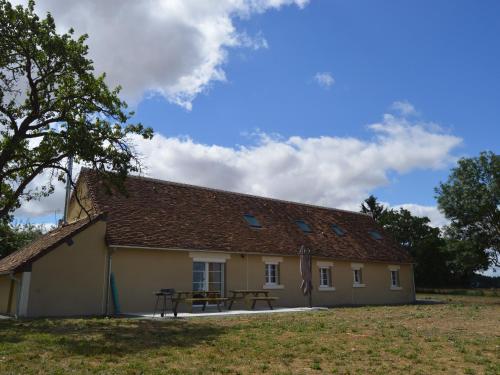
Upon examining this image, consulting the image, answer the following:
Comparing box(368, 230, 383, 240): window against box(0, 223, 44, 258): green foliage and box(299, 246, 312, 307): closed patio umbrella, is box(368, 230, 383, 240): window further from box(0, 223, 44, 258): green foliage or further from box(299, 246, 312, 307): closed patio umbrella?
box(0, 223, 44, 258): green foliage

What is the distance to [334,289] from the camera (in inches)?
943

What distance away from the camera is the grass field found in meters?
7.39

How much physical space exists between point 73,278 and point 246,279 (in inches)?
292

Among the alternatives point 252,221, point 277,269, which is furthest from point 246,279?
point 252,221

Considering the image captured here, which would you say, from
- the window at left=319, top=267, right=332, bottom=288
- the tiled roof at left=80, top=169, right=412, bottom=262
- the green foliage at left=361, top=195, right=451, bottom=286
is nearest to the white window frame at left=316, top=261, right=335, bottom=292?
the window at left=319, top=267, right=332, bottom=288

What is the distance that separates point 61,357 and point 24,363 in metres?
0.60

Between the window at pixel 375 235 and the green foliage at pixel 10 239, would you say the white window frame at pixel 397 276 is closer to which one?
the window at pixel 375 235

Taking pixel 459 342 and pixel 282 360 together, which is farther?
pixel 459 342

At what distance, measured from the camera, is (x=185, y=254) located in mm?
18891

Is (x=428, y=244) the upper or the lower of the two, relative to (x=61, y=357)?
upper

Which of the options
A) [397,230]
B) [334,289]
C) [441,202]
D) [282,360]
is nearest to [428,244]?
[397,230]

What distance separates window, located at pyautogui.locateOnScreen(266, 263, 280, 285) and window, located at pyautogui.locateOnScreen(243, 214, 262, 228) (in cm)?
219

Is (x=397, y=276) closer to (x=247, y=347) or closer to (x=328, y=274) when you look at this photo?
(x=328, y=274)

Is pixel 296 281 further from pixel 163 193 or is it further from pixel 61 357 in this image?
pixel 61 357
